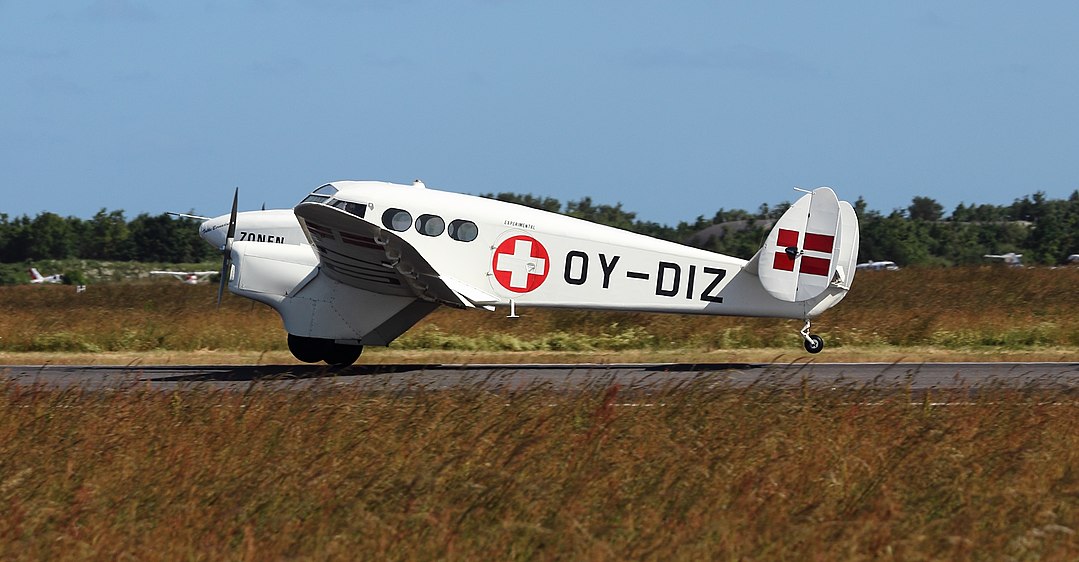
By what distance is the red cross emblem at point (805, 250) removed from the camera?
51.4 ft

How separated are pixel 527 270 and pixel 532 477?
890cm

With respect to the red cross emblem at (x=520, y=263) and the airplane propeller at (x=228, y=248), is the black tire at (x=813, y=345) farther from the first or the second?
the airplane propeller at (x=228, y=248)

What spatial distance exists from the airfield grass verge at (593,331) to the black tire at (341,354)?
11.6 feet

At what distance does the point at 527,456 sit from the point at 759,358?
428 inches

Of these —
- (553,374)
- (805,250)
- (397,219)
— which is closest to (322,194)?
(397,219)

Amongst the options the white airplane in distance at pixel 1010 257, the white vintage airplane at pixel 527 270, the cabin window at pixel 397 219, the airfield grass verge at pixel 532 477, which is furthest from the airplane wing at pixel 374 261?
the white airplane in distance at pixel 1010 257

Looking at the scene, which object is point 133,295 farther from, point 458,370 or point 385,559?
point 385,559

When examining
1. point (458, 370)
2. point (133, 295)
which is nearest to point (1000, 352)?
point (458, 370)

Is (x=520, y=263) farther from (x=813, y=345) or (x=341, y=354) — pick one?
(x=813, y=345)

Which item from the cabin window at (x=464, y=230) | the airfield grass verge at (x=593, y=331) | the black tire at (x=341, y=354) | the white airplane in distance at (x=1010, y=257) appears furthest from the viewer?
the white airplane in distance at (x=1010, y=257)

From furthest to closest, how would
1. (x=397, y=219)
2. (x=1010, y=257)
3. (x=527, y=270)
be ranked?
(x=1010, y=257) < (x=527, y=270) < (x=397, y=219)

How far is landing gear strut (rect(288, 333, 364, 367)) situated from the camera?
16.3 meters

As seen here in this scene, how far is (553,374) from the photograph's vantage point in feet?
51.2

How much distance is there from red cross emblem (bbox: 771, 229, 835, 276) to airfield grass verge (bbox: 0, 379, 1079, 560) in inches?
209
